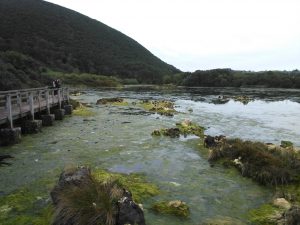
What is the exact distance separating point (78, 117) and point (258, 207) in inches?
814

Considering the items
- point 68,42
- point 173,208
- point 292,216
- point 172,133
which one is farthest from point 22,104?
point 68,42

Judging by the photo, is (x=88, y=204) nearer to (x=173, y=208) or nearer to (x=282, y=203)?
(x=173, y=208)

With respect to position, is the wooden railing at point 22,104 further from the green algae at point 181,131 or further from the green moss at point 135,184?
the green algae at point 181,131

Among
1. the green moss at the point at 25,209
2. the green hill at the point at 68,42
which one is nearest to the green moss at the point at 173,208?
the green moss at the point at 25,209

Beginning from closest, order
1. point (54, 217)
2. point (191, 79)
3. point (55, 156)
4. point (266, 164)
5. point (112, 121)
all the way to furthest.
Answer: point (54, 217) → point (266, 164) → point (55, 156) → point (112, 121) → point (191, 79)

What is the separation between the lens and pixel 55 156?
15.4 meters

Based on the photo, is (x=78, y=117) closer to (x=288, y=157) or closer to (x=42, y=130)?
(x=42, y=130)

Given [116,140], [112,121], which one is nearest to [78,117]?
[112,121]

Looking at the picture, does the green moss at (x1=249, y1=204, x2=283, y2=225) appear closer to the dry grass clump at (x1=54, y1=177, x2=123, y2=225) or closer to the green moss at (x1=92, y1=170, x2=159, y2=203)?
the green moss at (x1=92, y1=170, x2=159, y2=203)

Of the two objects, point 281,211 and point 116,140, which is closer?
point 281,211

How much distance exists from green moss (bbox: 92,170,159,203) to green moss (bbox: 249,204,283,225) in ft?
9.31

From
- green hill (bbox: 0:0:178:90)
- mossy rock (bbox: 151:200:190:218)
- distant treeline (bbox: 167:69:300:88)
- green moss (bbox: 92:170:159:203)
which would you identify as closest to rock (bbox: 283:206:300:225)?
mossy rock (bbox: 151:200:190:218)

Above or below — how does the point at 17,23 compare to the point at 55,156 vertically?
above

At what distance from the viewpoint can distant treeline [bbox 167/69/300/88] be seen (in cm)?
10436
